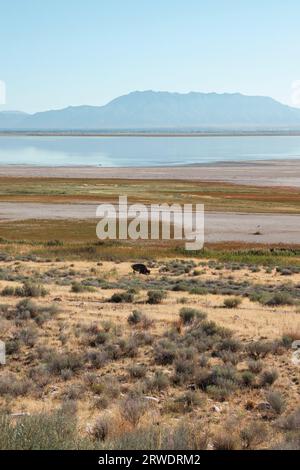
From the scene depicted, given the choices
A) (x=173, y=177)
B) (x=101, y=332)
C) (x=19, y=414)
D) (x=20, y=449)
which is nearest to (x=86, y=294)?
(x=101, y=332)

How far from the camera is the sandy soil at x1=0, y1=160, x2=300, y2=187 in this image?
93688 mm

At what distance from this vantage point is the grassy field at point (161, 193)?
64.6 meters

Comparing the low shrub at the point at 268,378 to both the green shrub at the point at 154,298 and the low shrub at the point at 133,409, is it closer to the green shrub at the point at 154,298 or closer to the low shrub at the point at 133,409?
the low shrub at the point at 133,409

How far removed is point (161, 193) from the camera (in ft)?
242

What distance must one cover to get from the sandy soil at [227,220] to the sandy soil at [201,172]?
31.7 metres

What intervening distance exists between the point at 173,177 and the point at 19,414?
88429 millimetres

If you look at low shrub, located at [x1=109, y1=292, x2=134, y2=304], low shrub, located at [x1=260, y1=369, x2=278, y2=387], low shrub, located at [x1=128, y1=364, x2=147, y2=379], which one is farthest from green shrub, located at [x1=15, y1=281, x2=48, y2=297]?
low shrub, located at [x1=260, y1=369, x2=278, y2=387]

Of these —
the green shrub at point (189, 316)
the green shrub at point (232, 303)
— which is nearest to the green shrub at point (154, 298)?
the green shrub at point (232, 303)

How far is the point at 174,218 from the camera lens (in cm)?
5450

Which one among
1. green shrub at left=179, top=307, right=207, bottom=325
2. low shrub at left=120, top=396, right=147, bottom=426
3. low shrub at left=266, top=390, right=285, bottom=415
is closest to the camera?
low shrub at left=120, top=396, right=147, bottom=426

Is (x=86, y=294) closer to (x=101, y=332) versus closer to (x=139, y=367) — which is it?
(x=101, y=332)

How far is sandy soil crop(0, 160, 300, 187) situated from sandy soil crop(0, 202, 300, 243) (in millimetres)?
31705

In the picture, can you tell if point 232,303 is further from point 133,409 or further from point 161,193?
point 161,193

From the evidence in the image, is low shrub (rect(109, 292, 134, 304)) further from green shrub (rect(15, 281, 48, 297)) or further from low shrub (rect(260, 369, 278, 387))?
low shrub (rect(260, 369, 278, 387))
